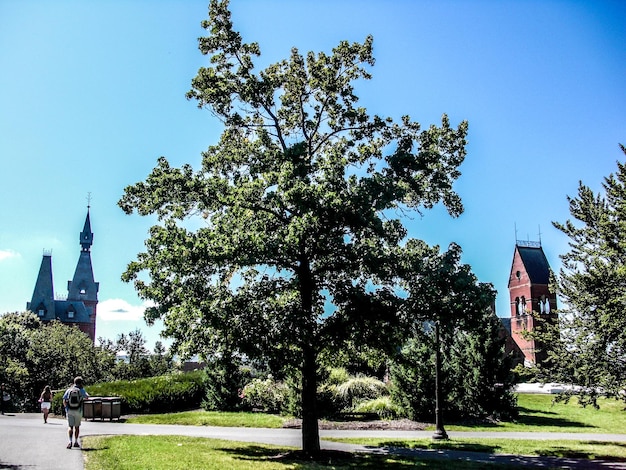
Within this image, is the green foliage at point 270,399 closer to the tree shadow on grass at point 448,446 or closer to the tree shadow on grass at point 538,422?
the tree shadow on grass at point 538,422

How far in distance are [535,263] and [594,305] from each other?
184 feet

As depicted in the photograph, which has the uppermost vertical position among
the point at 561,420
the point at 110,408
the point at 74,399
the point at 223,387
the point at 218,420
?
the point at 74,399

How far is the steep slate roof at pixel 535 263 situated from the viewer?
68188 mm

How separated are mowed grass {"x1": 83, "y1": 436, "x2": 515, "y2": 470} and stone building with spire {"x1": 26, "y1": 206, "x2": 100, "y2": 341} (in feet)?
260

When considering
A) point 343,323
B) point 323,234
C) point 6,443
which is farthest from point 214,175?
point 6,443

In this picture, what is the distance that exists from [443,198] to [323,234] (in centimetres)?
469

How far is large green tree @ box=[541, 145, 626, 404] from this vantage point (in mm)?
16312

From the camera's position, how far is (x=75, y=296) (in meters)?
106

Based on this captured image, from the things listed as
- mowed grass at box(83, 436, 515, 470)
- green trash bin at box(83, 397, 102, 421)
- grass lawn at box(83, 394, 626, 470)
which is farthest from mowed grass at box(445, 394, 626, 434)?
green trash bin at box(83, 397, 102, 421)

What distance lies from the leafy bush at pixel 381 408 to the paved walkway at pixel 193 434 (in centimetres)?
435

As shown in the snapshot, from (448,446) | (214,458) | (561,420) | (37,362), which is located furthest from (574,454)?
(37,362)

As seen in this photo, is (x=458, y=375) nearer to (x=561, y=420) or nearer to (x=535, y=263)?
(x=561, y=420)

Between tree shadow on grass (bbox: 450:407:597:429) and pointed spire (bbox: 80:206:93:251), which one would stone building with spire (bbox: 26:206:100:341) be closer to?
pointed spire (bbox: 80:206:93:251)

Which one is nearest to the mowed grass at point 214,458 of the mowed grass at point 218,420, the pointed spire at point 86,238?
the mowed grass at point 218,420
